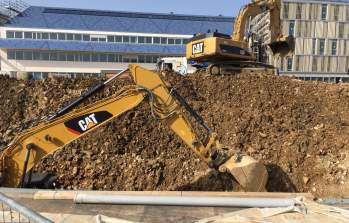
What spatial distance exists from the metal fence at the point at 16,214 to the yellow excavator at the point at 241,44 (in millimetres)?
11083

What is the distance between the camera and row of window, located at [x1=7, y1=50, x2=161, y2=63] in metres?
43.9

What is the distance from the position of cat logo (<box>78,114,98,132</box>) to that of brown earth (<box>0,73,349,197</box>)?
1.15m

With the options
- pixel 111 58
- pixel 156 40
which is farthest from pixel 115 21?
pixel 111 58

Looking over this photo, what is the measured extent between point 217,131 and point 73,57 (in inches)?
1504

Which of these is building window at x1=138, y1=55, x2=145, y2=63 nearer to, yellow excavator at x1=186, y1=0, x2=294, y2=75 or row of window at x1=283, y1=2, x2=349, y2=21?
row of window at x1=283, y1=2, x2=349, y2=21

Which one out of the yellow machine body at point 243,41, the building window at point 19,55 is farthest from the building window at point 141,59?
the yellow machine body at point 243,41

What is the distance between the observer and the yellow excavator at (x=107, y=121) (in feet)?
17.2

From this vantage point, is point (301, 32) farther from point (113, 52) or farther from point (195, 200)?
point (195, 200)

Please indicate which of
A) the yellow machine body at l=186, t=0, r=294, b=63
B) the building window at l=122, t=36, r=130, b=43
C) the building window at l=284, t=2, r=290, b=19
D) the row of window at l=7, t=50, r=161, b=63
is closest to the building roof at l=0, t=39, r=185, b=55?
the row of window at l=7, t=50, r=161, b=63

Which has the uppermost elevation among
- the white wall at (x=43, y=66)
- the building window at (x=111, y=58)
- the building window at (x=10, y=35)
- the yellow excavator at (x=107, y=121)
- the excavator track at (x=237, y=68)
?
the building window at (x=10, y=35)

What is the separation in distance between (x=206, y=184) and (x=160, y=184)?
101cm

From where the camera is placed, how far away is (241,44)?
15.0 meters

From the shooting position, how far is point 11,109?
1052 cm

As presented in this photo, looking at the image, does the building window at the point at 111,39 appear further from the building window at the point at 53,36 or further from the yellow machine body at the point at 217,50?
the yellow machine body at the point at 217,50
